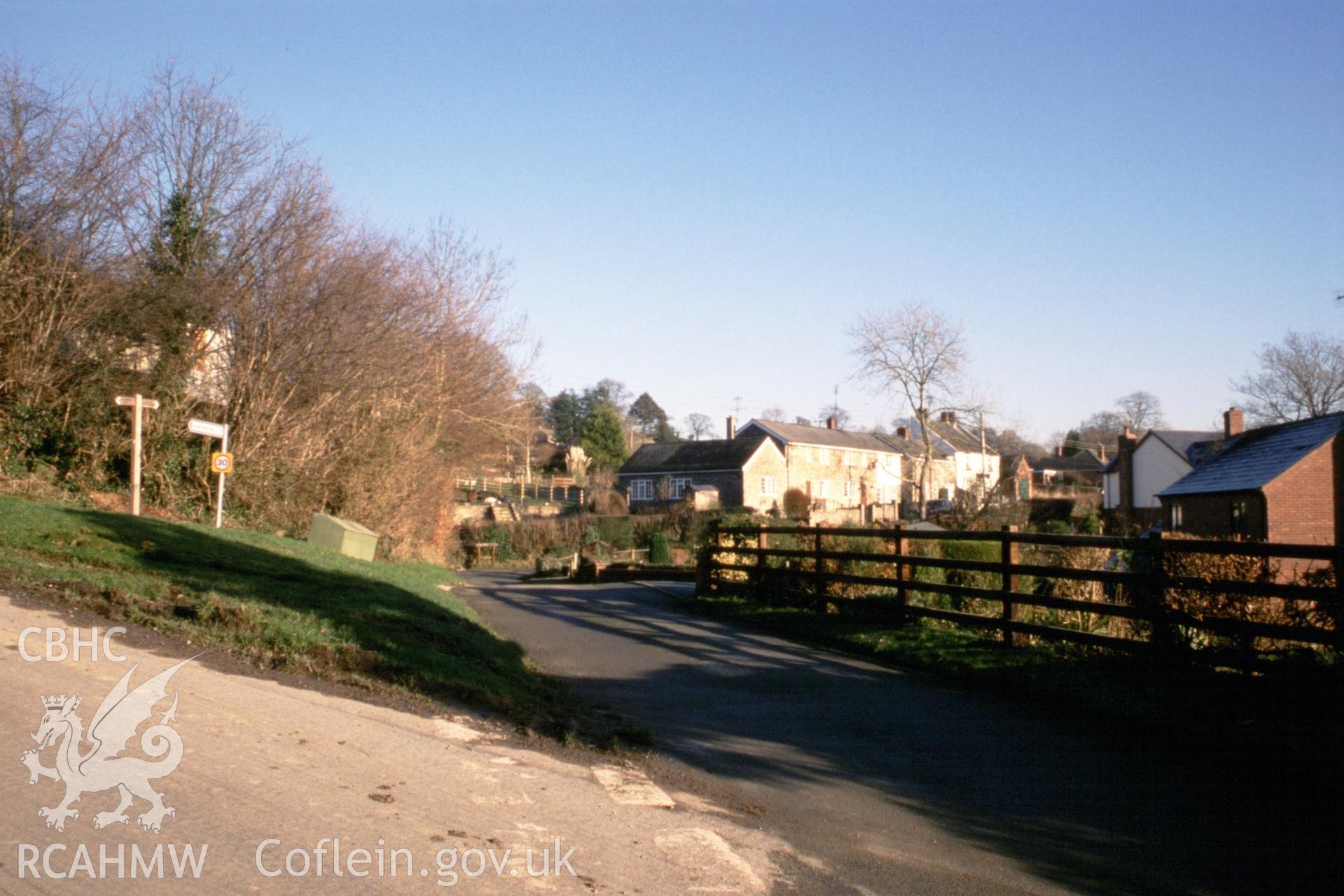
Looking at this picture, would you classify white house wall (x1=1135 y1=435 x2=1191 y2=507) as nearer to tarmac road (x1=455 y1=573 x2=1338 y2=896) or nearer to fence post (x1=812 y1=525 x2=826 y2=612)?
fence post (x1=812 y1=525 x2=826 y2=612)

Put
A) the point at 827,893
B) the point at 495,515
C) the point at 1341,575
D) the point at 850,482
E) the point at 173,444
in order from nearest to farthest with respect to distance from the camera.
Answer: the point at 827,893
the point at 1341,575
the point at 173,444
the point at 495,515
the point at 850,482

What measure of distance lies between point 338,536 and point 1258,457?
28986 mm

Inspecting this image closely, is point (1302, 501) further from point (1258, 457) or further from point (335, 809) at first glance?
point (335, 809)

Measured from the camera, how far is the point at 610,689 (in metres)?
9.76

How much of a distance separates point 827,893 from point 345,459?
22678 mm

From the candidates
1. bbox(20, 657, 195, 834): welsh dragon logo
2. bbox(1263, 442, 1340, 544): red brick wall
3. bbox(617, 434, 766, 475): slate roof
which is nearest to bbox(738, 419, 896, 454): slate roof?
bbox(617, 434, 766, 475): slate roof

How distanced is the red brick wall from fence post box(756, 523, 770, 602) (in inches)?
821

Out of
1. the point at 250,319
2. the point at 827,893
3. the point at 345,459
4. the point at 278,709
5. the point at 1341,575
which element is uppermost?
the point at 250,319

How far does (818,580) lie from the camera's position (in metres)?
15.1

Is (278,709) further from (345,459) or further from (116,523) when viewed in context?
(345,459)

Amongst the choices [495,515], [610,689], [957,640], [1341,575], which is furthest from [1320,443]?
[495,515]

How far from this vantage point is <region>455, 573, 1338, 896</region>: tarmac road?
206 inches

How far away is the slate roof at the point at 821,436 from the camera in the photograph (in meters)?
67.2

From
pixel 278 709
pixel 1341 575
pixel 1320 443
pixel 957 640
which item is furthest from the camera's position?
pixel 1320 443
